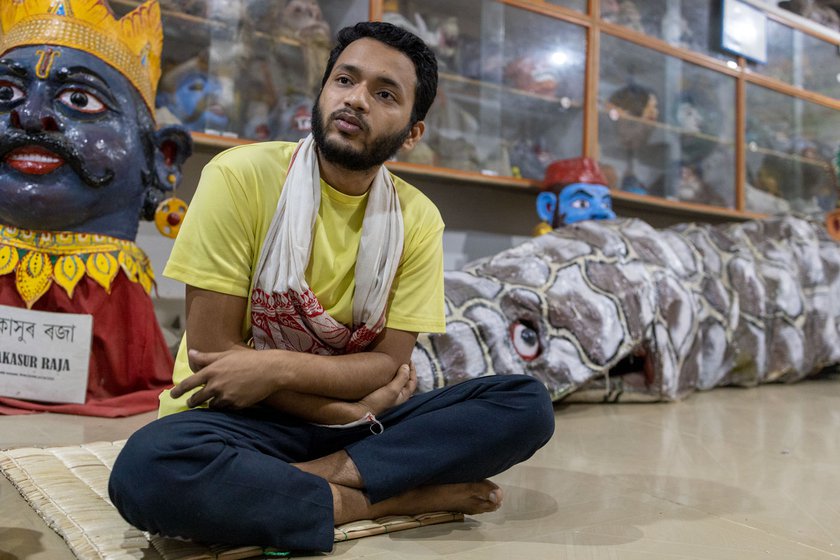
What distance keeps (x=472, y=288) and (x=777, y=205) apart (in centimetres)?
304

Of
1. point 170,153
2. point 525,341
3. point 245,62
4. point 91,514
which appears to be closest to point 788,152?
point 525,341

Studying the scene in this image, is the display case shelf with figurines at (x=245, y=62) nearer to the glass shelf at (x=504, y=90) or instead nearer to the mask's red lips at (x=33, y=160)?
the glass shelf at (x=504, y=90)

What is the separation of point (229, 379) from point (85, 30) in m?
1.55

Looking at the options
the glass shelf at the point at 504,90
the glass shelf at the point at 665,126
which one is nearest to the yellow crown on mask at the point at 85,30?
the glass shelf at the point at 504,90

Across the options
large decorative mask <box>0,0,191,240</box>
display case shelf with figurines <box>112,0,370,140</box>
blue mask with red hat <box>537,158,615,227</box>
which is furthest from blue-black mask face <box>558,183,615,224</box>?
large decorative mask <box>0,0,191,240</box>

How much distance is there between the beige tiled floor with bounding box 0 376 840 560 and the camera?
1181 mm

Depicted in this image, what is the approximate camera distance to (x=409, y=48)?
54.0 inches

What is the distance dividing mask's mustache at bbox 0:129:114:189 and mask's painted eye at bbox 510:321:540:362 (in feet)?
4.65

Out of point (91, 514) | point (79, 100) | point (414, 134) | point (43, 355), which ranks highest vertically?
point (79, 100)

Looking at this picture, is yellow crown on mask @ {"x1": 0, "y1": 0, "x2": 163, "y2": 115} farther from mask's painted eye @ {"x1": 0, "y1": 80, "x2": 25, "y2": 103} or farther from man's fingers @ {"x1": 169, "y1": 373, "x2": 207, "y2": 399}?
man's fingers @ {"x1": 169, "y1": 373, "x2": 207, "y2": 399}

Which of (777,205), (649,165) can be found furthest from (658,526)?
(777,205)

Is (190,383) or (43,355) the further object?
(43,355)

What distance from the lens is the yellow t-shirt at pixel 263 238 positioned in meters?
1.22

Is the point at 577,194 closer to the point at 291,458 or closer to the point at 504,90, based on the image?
the point at 504,90
